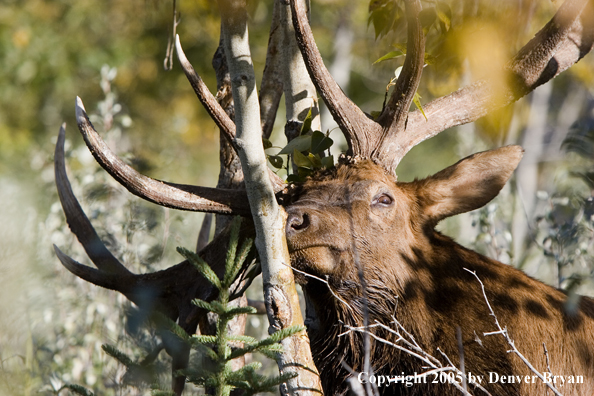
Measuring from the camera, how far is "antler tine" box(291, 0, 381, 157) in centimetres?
305

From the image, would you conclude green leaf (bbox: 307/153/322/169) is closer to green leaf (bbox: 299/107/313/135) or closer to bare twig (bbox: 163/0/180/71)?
green leaf (bbox: 299/107/313/135)

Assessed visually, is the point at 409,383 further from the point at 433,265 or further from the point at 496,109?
the point at 496,109

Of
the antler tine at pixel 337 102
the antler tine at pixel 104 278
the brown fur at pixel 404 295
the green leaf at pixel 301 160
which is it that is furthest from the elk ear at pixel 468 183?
the antler tine at pixel 104 278

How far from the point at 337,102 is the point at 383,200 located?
23.3 inches

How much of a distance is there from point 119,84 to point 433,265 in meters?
15.7

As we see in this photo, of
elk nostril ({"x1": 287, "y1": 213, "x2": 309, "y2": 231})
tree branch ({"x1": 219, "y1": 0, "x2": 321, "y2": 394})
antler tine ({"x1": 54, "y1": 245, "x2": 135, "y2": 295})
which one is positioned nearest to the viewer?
tree branch ({"x1": 219, "y1": 0, "x2": 321, "y2": 394})

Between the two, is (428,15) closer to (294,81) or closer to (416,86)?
(416,86)

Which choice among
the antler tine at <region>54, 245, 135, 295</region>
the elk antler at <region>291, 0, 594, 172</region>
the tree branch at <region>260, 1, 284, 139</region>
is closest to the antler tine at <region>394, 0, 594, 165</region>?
the elk antler at <region>291, 0, 594, 172</region>

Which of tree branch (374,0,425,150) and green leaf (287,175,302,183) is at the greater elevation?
tree branch (374,0,425,150)

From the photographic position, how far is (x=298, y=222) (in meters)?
3.04

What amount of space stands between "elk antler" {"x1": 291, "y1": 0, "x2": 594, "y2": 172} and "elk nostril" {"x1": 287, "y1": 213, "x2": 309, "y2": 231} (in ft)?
2.18

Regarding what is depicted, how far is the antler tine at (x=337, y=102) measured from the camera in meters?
3.05

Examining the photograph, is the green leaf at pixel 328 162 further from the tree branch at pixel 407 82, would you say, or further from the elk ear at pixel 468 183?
the elk ear at pixel 468 183

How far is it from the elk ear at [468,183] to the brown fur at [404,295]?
0.19 m
